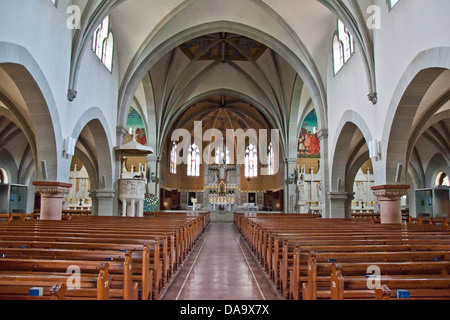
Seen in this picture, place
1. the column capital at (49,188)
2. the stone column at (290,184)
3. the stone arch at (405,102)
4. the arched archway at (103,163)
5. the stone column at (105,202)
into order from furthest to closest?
the stone column at (290,184), the stone column at (105,202), the arched archway at (103,163), the column capital at (49,188), the stone arch at (405,102)

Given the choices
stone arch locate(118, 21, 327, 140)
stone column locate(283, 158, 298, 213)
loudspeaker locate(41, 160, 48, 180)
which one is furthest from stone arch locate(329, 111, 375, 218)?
loudspeaker locate(41, 160, 48, 180)

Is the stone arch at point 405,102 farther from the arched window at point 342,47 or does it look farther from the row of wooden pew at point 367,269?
the row of wooden pew at point 367,269

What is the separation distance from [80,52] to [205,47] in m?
11.5

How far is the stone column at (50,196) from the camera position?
9.91 meters

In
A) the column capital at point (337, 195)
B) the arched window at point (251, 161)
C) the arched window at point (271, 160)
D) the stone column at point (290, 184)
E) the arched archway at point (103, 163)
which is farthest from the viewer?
the arched window at point (251, 161)

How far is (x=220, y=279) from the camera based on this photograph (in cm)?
584

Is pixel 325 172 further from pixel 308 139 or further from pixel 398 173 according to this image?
pixel 308 139

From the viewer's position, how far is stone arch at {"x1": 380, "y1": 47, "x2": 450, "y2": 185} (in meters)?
7.32

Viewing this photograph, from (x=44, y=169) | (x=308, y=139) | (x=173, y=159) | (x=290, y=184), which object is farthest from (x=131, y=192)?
(x=173, y=159)

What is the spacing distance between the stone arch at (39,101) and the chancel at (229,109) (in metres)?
0.04

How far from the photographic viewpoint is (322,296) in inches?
137

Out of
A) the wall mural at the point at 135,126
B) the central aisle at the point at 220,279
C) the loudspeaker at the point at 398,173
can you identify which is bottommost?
the central aisle at the point at 220,279

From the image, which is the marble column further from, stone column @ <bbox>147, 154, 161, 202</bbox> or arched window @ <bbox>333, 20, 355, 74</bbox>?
stone column @ <bbox>147, 154, 161, 202</bbox>

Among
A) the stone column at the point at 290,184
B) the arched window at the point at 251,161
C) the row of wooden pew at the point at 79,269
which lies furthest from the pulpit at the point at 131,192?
the arched window at the point at 251,161
